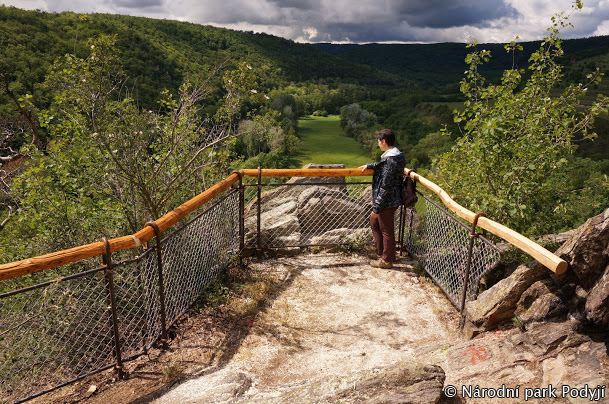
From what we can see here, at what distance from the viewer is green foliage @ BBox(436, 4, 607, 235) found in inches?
173

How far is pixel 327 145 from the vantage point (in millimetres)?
67312

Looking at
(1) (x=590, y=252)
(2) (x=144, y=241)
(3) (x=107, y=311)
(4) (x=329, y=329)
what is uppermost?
(1) (x=590, y=252)

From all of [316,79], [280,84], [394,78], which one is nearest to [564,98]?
[280,84]

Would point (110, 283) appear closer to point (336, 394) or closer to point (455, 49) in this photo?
point (336, 394)

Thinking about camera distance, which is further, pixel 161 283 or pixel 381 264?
pixel 381 264

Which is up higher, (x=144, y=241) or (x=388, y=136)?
(x=388, y=136)

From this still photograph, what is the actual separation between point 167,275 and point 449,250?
11.0 feet

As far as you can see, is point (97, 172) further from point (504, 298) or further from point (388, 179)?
point (504, 298)

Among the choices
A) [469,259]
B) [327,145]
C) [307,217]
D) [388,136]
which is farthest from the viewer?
[327,145]

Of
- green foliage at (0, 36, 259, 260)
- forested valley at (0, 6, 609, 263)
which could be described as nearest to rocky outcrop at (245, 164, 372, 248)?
forested valley at (0, 6, 609, 263)

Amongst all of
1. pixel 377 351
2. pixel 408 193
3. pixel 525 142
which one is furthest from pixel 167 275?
pixel 525 142

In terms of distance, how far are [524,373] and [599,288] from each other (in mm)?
789

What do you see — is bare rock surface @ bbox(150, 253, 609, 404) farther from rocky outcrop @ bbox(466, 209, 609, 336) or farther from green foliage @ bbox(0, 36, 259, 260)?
green foliage @ bbox(0, 36, 259, 260)

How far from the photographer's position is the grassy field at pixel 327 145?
57.2 m
